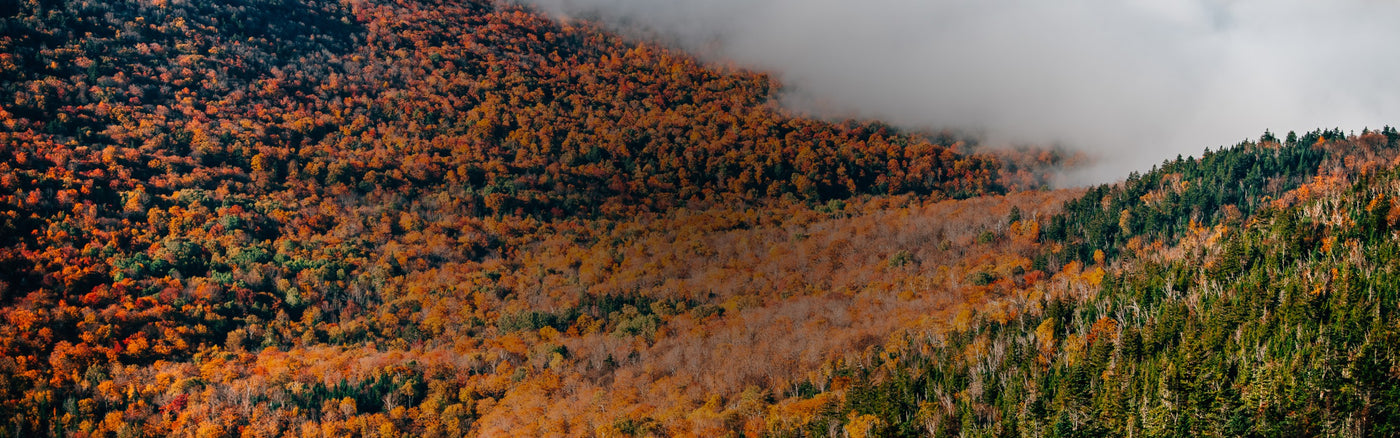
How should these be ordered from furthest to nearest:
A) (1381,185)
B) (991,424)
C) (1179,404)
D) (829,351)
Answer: (829,351) < (1381,185) < (991,424) < (1179,404)

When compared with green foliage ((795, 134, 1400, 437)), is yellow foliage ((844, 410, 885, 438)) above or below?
below

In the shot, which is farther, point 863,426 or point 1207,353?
point 863,426

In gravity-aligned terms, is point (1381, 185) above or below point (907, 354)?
above

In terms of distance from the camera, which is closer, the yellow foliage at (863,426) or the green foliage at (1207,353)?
the green foliage at (1207,353)

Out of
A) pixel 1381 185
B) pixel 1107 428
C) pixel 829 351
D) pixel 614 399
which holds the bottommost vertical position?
pixel 614 399

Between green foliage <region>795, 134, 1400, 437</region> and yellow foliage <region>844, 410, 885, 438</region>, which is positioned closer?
green foliage <region>795, 134, 1400, 437</region>

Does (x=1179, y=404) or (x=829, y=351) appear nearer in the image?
(x=1179, y=404)

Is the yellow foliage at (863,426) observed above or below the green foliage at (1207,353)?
below

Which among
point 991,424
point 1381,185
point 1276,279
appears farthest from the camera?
point 1381,185

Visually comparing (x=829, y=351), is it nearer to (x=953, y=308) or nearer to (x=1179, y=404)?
(x=953, y=308)

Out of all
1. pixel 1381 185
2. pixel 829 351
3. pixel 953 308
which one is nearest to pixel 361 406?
pixel 829 351

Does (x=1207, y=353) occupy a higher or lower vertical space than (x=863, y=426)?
higher
